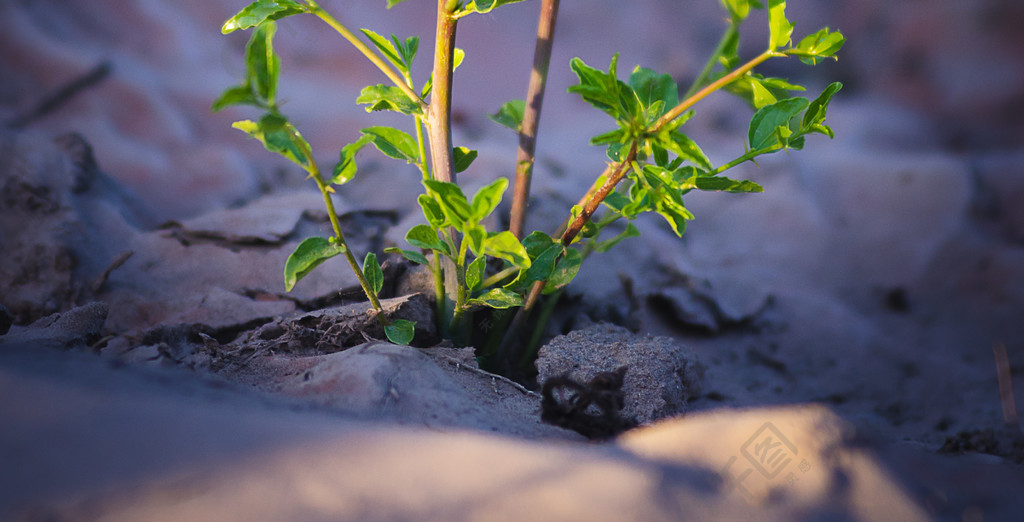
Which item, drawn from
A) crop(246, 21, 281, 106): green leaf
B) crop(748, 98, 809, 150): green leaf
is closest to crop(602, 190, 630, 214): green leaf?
crop(748, 98, 809, 150): green leaf

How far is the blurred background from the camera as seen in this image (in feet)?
6.54

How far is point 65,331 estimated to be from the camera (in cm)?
90

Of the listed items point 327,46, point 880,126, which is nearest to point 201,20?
point 327,46

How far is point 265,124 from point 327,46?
6.94ft

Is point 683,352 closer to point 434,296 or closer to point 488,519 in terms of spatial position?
point 434,296

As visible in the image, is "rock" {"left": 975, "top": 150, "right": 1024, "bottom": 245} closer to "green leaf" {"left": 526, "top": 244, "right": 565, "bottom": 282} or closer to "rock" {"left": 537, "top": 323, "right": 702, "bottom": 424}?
"rock" {"left": 537, "top": 323, "right": 702, "bottom": 424}

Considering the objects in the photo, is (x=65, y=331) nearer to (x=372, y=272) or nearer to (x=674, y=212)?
(x=372, y=272)

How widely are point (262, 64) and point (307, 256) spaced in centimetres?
27

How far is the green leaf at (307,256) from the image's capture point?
79cm

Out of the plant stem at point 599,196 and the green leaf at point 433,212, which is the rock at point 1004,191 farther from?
the green leaf at point 433,212

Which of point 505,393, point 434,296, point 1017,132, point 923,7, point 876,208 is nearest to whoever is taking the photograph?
point 505,393

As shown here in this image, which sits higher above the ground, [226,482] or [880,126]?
[880,126]

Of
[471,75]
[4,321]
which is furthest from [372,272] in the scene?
[471,75]

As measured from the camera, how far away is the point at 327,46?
2576 mm
